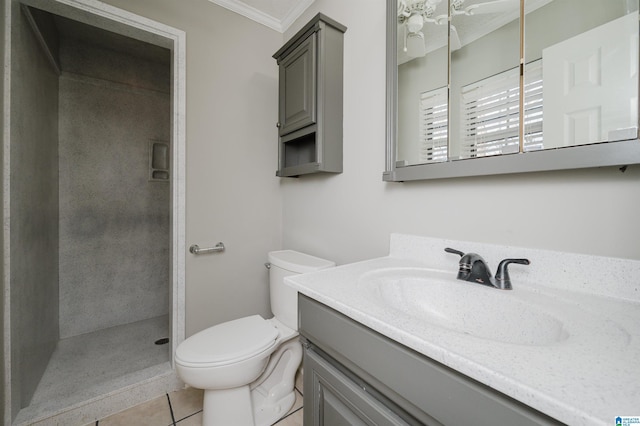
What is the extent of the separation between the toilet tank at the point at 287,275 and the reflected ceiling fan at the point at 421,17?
1072 millimetres

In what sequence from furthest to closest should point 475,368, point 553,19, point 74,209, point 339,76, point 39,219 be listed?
point 74,209
point 39,219
point 339,76
point 553,19
point 475,368

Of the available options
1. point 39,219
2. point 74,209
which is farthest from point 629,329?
point 74,209

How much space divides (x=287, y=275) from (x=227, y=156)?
88cm

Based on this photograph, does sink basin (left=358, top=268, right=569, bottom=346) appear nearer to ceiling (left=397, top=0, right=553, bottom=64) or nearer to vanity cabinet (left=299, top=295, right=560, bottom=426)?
vanity cabinet (left=299, top=295, right=560, bottom=426)

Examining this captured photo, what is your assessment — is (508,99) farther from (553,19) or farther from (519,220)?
(519,220)

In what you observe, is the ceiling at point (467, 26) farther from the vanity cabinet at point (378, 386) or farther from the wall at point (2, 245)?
the wall at point (2, 245)

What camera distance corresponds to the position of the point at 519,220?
800 millimetres

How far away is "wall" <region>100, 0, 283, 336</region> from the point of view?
5.15 feet

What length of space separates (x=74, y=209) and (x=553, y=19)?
295 centimetres

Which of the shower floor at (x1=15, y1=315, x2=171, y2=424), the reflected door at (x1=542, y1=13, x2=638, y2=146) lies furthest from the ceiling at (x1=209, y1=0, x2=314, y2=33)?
the shower floor at (x1=15, y1=315, x2=171, y2=424)

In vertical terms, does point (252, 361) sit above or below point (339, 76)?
below

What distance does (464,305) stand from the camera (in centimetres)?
77

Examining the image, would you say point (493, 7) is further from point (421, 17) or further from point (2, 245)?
point (2, 245)

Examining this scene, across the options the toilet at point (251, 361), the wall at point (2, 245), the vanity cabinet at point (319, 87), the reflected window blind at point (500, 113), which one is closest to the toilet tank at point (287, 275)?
the toilet at point (251, 361)
